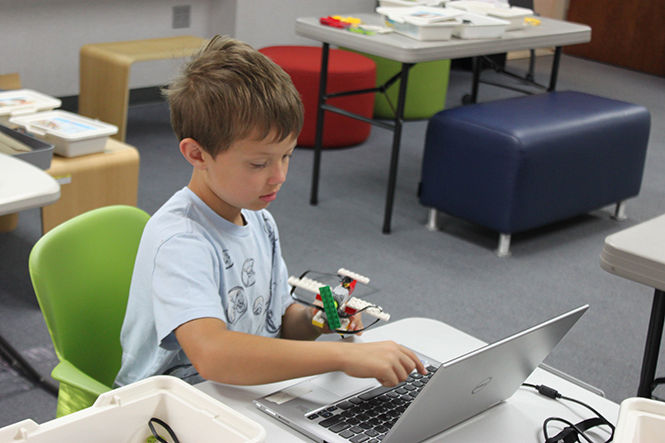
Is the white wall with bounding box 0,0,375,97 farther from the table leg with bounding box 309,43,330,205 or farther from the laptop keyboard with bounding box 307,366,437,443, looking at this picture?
the laptop keyboard with bounding box 307,366,437,443

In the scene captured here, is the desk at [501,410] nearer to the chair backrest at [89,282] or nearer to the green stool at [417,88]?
the chair backrest at [89,282]

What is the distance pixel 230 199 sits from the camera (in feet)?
3.87

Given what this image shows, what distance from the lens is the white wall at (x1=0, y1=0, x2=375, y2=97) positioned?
4277 millimetres

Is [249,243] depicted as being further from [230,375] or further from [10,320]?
[10,320]

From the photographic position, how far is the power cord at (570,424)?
3.39 ft

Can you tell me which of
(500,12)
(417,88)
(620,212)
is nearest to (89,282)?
(500,12)

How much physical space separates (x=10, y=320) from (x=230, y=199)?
1.62 m

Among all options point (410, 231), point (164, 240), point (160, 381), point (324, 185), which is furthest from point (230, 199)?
point (324, 185)

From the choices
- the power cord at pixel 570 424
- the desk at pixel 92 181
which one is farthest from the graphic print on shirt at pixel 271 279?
the desk at pixel 92 181

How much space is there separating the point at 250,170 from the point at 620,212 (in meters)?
3.02

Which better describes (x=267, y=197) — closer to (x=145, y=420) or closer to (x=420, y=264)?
Answer: (x=145, y=420)

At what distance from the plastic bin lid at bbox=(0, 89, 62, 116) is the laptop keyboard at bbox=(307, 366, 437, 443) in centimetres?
216

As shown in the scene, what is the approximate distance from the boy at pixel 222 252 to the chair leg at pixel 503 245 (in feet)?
7.01

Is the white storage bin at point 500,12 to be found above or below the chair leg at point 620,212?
above
